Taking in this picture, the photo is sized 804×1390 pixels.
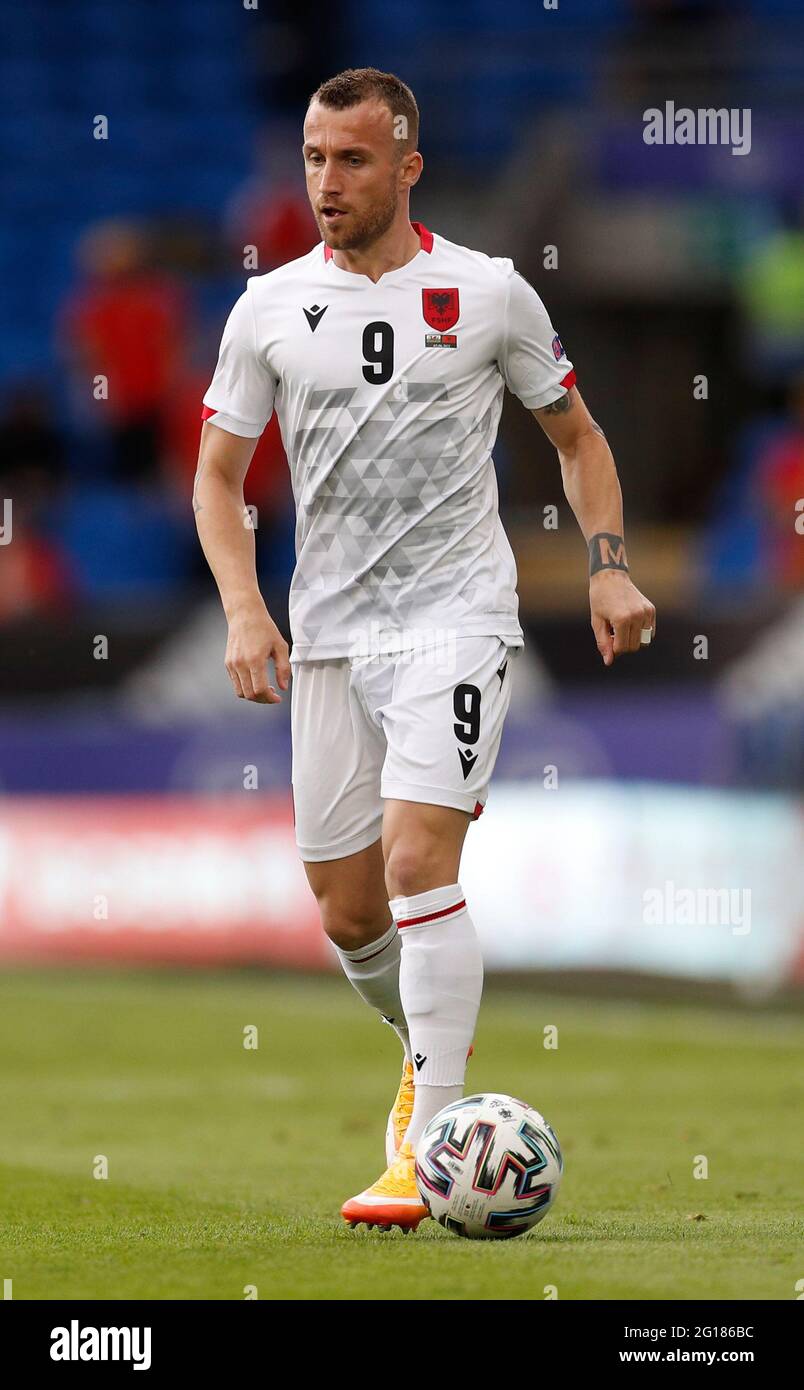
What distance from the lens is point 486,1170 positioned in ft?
18.0

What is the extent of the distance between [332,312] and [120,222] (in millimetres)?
13565

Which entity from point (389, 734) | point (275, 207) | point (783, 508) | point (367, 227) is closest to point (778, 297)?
point (783, 508)

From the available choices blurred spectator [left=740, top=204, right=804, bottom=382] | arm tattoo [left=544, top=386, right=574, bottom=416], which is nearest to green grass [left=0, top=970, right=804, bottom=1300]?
arm tattoo [left=544, top=386, right=574, bottom=416]

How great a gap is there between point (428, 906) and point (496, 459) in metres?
10.3

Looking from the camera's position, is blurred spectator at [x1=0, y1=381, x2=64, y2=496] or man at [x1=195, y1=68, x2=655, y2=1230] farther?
blurred spectator at [x1=0, y1=381, x2=64, y2=496]

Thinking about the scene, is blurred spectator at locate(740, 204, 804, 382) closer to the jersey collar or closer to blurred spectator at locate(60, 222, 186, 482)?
blurred spectator at locate(60, 222, 186, 482)

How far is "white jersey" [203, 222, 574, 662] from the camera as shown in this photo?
592 centimetres

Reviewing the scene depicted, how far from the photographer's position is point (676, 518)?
17266 millimetres

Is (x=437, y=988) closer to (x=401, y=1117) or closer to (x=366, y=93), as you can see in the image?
(x=401, y=1117)

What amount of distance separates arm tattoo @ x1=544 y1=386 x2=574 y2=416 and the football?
1.72m

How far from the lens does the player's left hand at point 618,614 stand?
5863mm

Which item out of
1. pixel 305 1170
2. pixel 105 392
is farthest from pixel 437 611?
pixel 105 392
